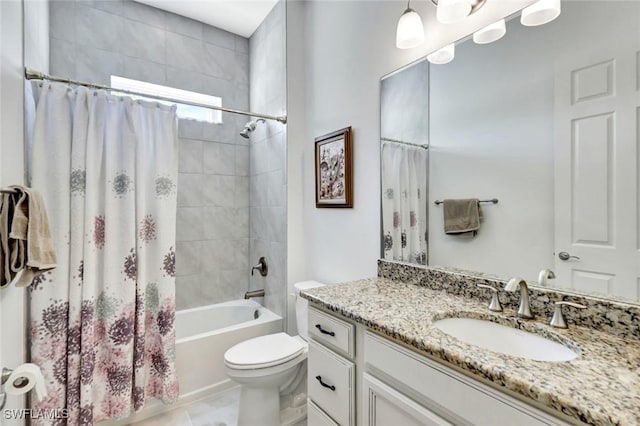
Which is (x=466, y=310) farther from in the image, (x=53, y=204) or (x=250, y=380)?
(x=53, y=204)

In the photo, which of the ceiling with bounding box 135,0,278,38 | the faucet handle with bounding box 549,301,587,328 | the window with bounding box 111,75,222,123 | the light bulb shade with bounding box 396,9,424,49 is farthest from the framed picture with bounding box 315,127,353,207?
the ceiling with bounding box 135,0,278,38

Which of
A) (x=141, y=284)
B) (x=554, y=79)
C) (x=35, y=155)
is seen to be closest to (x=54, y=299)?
(x=141, y=284)

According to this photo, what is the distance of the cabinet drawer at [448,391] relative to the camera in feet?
2.10

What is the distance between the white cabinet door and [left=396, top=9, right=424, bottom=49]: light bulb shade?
4.75 feet

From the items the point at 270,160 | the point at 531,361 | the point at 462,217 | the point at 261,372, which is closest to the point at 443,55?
the point at 462,217

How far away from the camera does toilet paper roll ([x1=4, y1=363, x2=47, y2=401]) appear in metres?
0.82

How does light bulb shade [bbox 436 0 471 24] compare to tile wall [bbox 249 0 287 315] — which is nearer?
light bulb shade [bbox 436 0 471 24]

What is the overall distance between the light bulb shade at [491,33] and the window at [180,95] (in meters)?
2.21

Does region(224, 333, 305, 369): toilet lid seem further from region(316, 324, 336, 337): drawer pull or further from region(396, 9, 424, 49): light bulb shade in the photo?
region(396, 9, 424, 49): light bulb shade

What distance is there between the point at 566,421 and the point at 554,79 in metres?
1.03

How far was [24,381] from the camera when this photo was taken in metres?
0.88

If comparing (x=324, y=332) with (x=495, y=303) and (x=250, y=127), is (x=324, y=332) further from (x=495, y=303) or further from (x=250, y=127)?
(x=250, y=127)

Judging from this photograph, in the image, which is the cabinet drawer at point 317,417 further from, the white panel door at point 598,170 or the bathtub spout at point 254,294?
the bathtub spout at point 254,294

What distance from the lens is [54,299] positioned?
1492 mm
